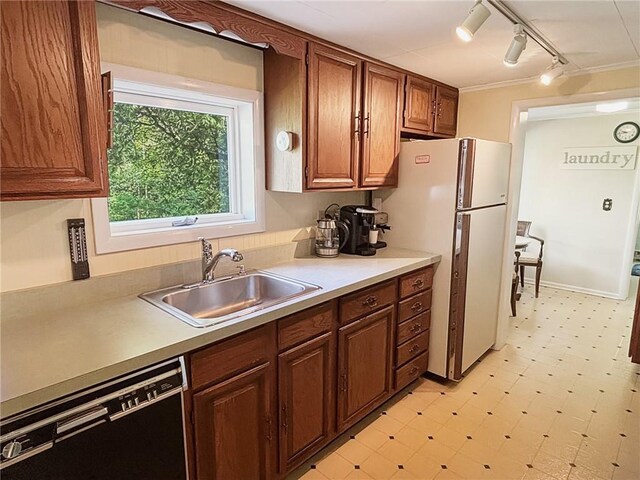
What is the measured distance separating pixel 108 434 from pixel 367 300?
51.5 inches

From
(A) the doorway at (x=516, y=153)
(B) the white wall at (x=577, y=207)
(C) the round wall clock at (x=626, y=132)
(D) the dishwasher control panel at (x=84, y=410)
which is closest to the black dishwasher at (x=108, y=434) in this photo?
(D) the dishwasher control panel at (x=84, y=410)

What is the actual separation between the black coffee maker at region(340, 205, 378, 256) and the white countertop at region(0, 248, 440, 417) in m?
0.73

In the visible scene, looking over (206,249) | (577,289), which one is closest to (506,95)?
(206,249)

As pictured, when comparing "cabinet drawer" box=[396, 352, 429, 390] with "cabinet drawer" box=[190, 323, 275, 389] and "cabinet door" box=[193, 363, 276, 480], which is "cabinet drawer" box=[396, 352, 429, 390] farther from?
"cabinet drawer" box=[190, 323, 275, 389]

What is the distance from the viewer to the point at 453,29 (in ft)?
6.11

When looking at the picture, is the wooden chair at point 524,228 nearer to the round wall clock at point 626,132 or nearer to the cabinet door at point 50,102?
the round wall clock at point 626,132

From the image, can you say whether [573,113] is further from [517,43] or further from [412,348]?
[412,348]

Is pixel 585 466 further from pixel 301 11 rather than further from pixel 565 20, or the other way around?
pixel 301 11

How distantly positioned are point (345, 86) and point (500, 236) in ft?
5.46

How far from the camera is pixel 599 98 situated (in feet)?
8.33

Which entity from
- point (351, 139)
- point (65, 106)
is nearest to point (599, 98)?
point (351, 139)

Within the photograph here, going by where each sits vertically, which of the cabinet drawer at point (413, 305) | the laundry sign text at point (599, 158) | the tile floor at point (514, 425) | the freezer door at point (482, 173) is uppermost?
the laundry sign text at point (599, 158)

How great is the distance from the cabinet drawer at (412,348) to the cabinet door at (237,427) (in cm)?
103

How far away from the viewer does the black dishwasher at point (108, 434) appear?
3.26 ft
